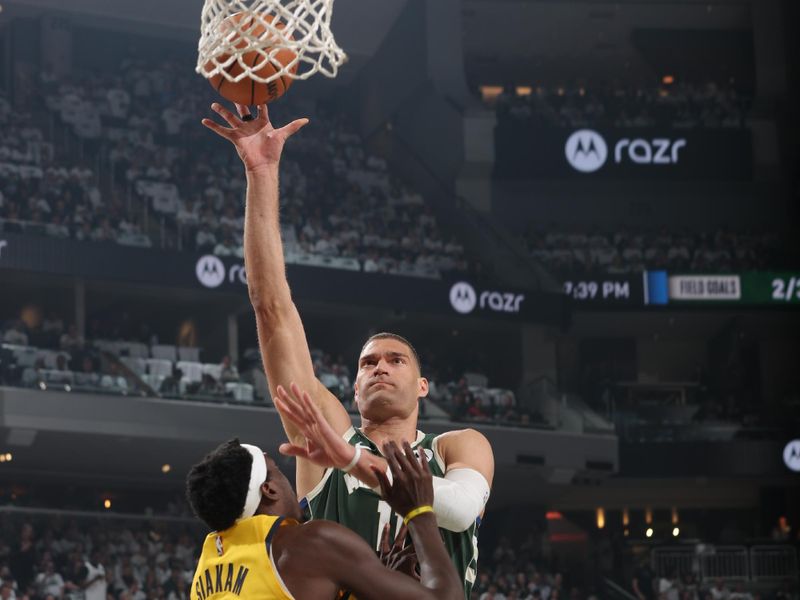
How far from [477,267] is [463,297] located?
119 centimetres

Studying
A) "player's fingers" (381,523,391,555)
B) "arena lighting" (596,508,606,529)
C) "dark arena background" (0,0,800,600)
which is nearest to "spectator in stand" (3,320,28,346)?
"dark arena background" (0,0,800,600)

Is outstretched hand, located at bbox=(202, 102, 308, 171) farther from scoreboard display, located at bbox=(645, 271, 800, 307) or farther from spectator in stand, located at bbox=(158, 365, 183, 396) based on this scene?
scoreboard display, located at bbox=(645, 271, 800, 307)

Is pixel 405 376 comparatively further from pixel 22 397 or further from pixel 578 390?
pixel 578 390

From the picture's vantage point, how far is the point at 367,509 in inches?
203

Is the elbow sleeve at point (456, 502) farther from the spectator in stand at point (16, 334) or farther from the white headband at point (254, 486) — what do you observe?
the spectator in stand at point (16, 334)

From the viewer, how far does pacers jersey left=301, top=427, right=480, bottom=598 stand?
5012 mm

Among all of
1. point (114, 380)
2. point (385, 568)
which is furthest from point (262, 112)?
point (114, 380)

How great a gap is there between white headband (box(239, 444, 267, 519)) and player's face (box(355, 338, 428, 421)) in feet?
2.86

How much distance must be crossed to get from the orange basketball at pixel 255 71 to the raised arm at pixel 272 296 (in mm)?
106

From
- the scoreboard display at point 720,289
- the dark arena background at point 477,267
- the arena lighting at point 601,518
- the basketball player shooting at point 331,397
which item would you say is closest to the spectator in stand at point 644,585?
the dark arena background at point 477,267

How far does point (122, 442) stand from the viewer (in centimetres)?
2350

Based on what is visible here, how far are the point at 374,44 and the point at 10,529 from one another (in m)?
18.0

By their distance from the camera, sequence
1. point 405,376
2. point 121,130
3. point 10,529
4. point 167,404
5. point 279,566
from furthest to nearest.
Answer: point 121,130
point 167,404
point 10,529
point 405,376
point 279,566

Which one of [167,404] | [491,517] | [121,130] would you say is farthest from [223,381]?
[491,517]
